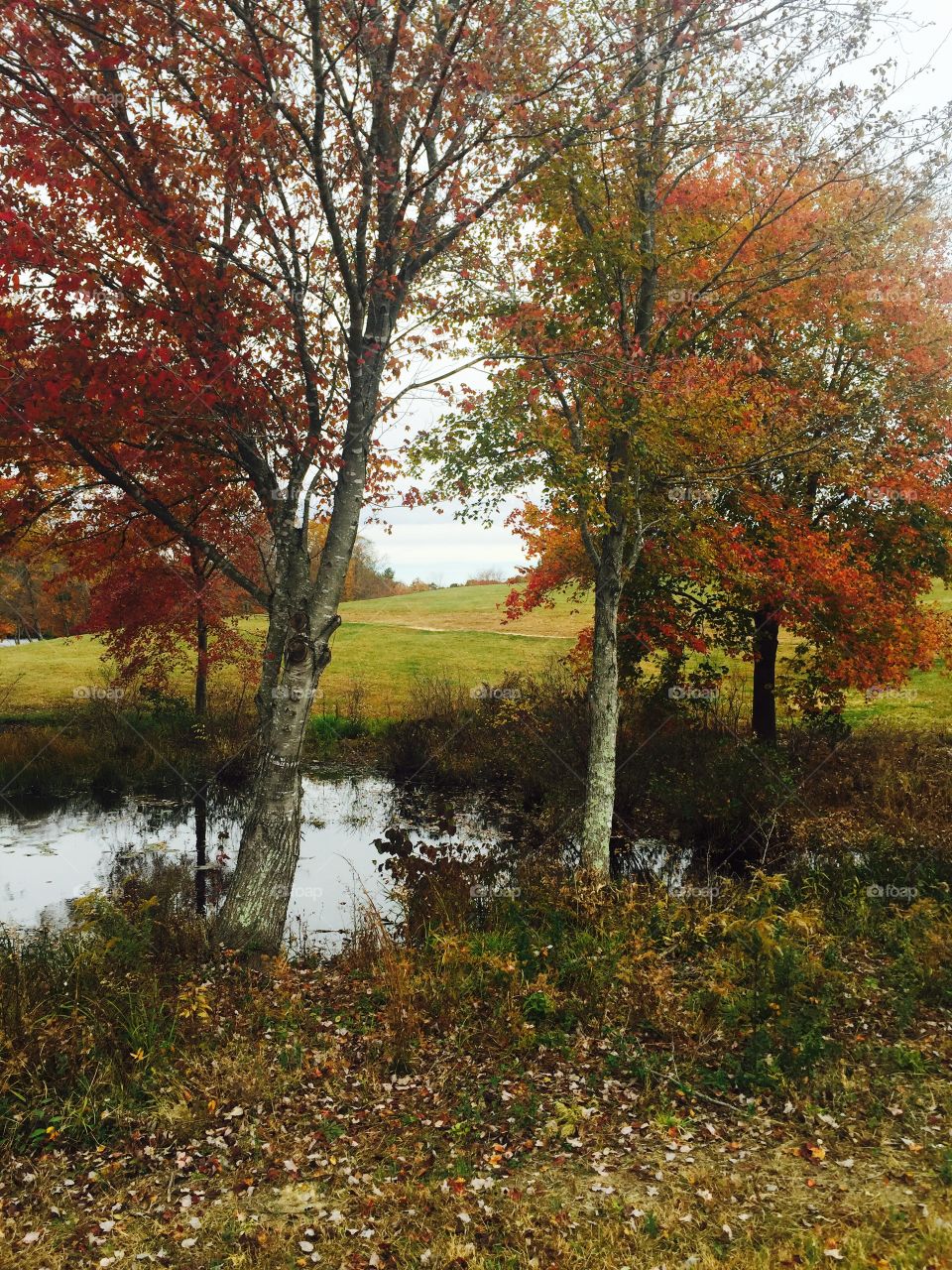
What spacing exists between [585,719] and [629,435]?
7982 mm

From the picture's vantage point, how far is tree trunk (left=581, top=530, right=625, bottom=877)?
1250cm

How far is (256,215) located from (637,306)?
6.10 m

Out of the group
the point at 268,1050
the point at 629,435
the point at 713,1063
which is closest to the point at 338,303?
the point at 629,435

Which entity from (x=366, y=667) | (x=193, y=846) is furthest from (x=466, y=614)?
(x=193, y=846)

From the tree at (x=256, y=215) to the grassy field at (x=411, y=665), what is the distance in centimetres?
995

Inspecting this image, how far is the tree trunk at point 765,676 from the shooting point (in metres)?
18.6

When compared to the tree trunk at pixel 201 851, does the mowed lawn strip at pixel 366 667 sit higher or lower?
higher

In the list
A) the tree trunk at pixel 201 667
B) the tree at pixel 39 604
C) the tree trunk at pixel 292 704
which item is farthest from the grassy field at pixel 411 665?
the tree at pixel 39 604

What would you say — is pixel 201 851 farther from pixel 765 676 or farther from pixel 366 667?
pixel 366 667

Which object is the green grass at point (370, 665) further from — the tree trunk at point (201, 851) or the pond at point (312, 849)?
the tree trunk at point (201, 851)

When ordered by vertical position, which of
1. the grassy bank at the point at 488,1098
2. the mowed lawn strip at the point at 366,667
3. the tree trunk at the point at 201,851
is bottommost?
the tree trunk at the point at 201,851

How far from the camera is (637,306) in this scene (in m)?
13.1

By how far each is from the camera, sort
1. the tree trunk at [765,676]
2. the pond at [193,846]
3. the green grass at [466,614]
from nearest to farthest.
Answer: the pond at [193,846] < the tree trunk at [765,676] < the green grass at [466,614]

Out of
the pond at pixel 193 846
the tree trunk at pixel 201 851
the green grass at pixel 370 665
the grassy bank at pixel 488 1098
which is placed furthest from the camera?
the green grass at pixel 370 665
